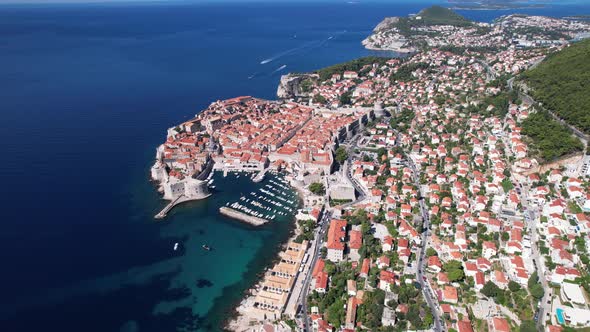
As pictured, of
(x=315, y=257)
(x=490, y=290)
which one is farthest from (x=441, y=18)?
(x=490, y=290)

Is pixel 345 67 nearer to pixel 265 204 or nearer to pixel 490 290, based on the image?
pixel 265 204

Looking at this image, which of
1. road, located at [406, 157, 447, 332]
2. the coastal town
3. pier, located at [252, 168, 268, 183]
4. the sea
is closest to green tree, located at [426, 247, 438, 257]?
the coastal town

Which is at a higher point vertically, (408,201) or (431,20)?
(431,20)

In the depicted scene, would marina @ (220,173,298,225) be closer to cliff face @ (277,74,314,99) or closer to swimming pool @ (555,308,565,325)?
swimming pool @ (555,308,565,325)

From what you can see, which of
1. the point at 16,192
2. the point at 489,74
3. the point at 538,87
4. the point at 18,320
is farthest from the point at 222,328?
the point at 489,74

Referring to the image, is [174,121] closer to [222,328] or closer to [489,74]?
[222,328]

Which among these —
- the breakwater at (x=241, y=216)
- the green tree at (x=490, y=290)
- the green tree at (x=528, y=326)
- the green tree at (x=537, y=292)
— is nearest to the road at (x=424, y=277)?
the green tree at (x=490, y=290)

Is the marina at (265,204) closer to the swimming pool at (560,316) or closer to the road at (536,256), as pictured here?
the road at (536,256)
